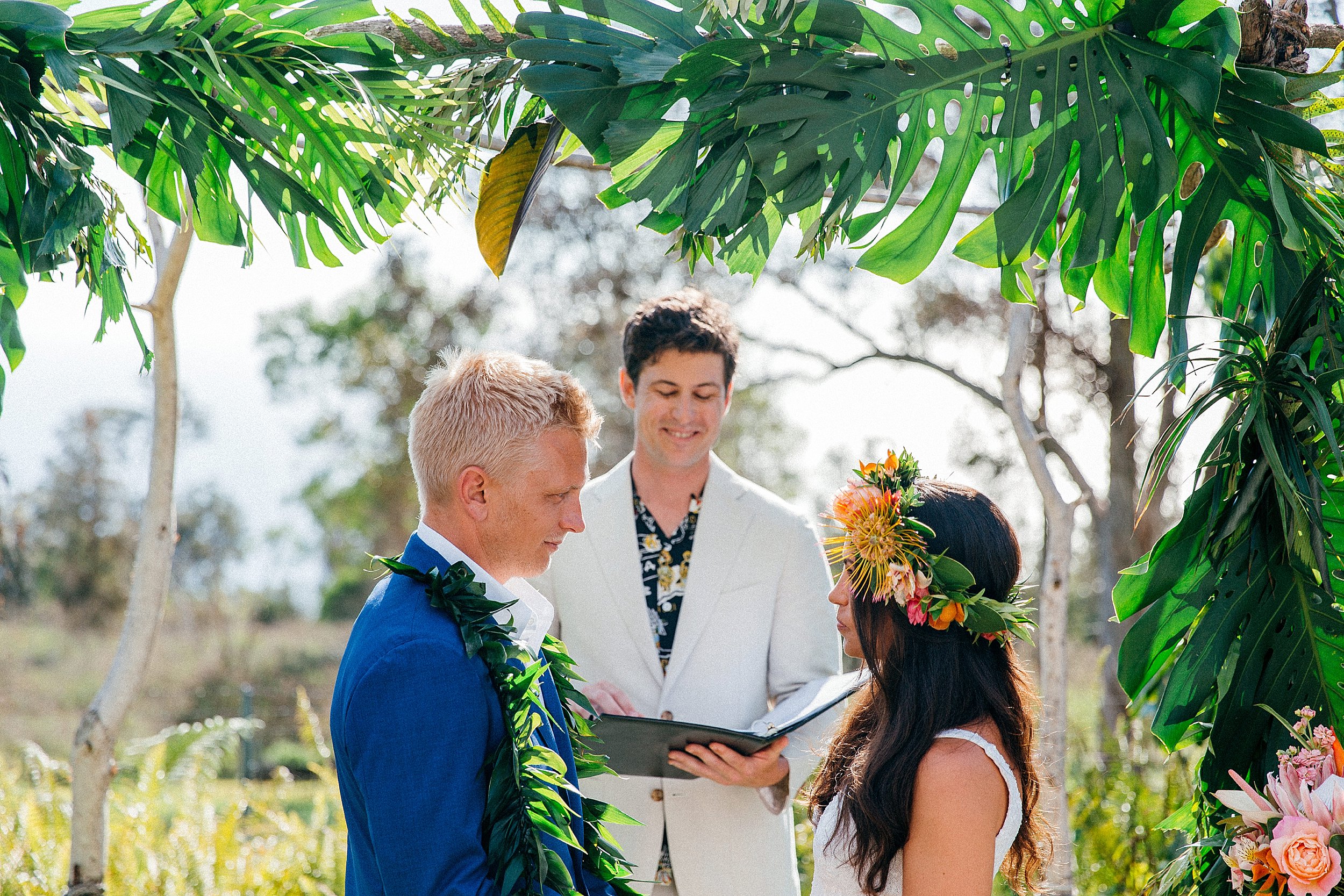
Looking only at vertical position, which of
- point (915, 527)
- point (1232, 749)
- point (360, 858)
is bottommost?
point (360, 858)

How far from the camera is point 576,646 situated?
106 inches

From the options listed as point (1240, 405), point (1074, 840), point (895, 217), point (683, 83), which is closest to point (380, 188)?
point (683, 83)

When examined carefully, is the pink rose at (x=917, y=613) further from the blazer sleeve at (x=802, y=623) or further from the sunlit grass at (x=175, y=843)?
the sunlit grass at (x=175, y=843)

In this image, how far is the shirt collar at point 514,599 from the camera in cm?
165

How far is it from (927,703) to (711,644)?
2.84ft

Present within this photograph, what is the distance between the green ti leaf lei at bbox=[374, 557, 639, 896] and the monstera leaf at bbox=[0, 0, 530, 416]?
666 millimetres

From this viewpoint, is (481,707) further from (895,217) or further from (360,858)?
(895,217)

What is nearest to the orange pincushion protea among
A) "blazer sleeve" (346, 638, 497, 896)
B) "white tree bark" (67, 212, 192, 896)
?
"blazer sleeve" (346, 638, 497, 896)

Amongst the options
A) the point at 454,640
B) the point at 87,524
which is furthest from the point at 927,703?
the point at 87,524

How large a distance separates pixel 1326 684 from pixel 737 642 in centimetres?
125

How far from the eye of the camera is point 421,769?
1395 mm

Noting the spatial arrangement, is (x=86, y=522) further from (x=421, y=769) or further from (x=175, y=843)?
(x=421, y=769)

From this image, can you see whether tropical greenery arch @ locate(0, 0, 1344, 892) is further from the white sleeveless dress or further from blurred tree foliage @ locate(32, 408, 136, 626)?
blurred tree foliage @ locate(32, 408, 136, 626)

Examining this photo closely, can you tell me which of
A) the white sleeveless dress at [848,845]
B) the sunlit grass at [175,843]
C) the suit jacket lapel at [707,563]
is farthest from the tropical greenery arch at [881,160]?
the sunlit grass at [175,843]
